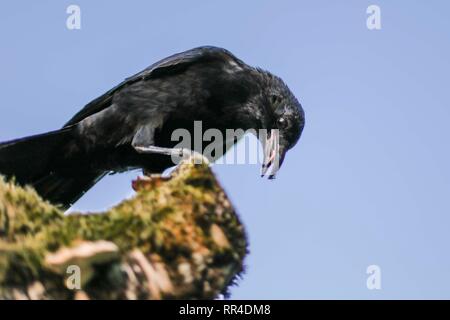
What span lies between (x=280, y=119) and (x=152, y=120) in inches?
47.4

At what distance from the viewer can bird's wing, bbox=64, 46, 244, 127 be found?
7.10m

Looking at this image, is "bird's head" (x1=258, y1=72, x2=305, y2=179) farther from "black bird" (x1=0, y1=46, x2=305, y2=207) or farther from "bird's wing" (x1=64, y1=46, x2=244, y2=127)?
"bird's wing" (x1=64, y1=46, x2=244, y2=127)

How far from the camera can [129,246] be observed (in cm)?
287

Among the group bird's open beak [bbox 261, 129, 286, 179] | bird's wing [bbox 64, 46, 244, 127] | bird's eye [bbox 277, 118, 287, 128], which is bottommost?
bird's open beak [bbox 261, 129, 286, 179]

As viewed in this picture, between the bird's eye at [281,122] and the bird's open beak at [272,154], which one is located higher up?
the bird's eye at [281,122]

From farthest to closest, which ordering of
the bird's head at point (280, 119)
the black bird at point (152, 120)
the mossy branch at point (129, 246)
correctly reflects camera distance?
the bird's head at point (280, 119) < the black bird at point (152, 120) < the mossy branch at point (129, 246)

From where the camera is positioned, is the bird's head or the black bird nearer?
the black bird

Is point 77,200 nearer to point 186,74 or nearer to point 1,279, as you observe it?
point 186,74

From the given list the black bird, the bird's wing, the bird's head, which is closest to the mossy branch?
the black bird

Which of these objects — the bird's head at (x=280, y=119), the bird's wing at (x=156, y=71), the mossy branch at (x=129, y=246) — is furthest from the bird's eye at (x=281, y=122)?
the mossy branch at (x=129, y=246)

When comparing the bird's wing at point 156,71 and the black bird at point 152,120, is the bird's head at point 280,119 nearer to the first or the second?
the black bird at point 152,120

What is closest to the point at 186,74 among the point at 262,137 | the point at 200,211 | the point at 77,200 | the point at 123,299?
the point at 262,137

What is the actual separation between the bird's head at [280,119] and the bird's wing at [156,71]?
2.08 ft

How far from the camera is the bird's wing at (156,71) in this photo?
Answer: 7.10 meters
